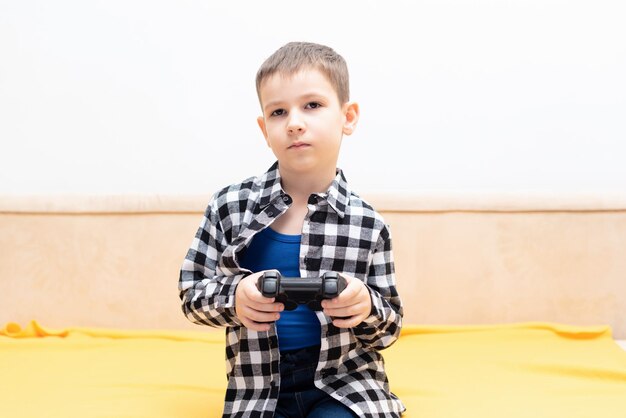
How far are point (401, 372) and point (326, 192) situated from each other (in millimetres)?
484

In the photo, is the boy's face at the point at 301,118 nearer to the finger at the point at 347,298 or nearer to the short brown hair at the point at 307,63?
the short brown hair at the point at 307,63

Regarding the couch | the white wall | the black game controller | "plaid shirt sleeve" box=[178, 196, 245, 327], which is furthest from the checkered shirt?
the white wall

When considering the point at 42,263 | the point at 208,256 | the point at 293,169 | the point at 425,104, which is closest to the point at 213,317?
the point at 208,256

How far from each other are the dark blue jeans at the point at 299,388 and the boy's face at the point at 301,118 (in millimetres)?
265

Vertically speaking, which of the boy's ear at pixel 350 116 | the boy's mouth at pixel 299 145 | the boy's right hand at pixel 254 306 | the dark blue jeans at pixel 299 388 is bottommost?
the dark blue jeans at pixel 299 388

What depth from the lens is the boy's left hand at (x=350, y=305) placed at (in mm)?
897

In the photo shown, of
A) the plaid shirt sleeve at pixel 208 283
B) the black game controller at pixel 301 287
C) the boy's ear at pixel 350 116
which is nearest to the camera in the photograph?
the black game controller at pixel 301 287

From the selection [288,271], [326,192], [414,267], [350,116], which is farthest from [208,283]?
[414,267]

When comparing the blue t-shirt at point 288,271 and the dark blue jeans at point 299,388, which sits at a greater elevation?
the blue t-shirt at point 288,271

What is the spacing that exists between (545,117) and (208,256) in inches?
44.4

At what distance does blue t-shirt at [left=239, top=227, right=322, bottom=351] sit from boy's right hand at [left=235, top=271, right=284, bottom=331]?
0.10 meters

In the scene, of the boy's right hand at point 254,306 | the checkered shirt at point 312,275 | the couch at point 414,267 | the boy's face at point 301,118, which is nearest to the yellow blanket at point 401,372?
the couch at point 414,267

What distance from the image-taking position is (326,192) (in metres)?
1.07

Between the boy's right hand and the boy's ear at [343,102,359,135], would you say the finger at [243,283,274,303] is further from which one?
the boy's ear at [343,102,359,135]
